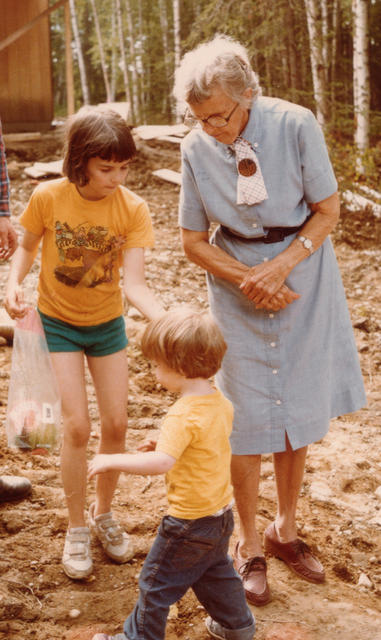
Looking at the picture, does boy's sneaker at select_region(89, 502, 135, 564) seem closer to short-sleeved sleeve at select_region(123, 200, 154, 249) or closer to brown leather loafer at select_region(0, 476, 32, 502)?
brown leather loafer at select_region(0, 476, 32, 502)

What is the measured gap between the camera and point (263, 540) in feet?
11.3

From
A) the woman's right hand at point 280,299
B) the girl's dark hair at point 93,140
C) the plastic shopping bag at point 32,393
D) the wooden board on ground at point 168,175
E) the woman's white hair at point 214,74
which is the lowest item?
the wooden board on ground at point 168,175

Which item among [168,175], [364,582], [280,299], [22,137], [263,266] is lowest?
[364,582]

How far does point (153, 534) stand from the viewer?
3438mm

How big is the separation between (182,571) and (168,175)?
9990mm

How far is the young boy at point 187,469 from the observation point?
7.20ft

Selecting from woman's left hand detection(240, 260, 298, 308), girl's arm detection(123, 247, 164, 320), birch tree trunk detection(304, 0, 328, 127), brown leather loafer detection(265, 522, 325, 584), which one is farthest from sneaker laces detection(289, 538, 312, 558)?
birch tree trunk detection(304, 0, 328, 127)

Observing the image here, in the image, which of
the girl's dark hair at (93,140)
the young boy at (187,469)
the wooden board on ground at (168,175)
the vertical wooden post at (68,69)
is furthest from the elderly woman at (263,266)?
the vertical wooden post at (68,69)

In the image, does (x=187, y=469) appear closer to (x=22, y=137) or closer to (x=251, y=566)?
(x=251, y=566)

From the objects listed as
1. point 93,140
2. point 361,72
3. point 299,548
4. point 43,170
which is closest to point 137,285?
point 93,140

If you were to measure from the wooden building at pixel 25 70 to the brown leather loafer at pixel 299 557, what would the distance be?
12609 mm

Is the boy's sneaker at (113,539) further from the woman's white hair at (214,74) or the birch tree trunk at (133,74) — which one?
the birch tree trunk at (133,74)

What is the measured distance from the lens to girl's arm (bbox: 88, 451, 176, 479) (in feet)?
7.01

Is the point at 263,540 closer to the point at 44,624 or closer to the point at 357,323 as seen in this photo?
the point at 44,624
